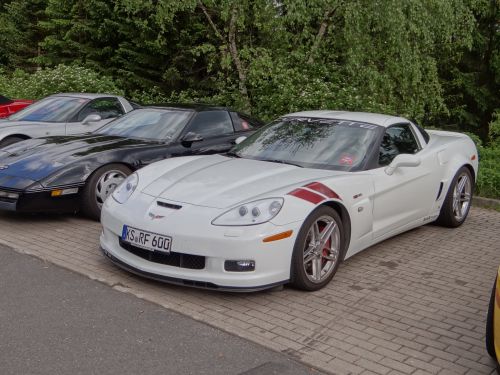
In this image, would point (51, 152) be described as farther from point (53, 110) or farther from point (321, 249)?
point (321, 249)

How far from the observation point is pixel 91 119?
29.6 feet

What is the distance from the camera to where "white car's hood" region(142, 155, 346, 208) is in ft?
15.5

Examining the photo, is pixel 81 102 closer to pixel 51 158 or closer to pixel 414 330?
pixel 51 158

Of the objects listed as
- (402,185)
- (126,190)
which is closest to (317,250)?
(402,185)

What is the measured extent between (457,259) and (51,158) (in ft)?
14.7

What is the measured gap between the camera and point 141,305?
173 inches

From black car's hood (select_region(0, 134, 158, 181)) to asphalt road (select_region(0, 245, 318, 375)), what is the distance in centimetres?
209

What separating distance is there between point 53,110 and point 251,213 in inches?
255

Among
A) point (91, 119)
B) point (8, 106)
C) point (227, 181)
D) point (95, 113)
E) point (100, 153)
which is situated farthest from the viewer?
point (8, 106)

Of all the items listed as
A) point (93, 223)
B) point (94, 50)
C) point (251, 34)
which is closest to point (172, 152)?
point (93, 223)

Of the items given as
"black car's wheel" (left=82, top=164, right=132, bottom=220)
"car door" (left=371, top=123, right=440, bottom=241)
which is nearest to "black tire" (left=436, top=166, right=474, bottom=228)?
"car door" (left=371, top=123, right=440, bottom=241)

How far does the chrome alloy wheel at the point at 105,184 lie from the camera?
22.1ft

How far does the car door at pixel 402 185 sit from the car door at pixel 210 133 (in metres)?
2.52

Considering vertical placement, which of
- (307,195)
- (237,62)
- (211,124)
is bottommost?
(307,195)
